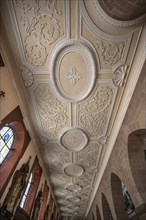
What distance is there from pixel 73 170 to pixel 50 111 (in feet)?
15.4

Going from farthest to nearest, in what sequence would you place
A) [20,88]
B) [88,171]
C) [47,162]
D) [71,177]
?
[71,177] → [88,171] → [47,162] → [20,88]

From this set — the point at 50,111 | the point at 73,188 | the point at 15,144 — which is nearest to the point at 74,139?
the point at 50,111

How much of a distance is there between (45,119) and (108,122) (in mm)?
2158

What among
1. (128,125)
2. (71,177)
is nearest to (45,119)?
(128,125)

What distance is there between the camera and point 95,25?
316 centimetres

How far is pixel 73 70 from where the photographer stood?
13.0 ft

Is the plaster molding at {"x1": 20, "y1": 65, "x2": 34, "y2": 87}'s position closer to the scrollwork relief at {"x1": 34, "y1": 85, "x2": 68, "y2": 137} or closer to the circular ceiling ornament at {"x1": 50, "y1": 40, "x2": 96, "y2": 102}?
the scrollwork relief at {"x1": 34, "y1": 85, "x2": 68, "y2": 137}

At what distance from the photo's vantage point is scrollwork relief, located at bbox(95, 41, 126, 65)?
3477 millimetres

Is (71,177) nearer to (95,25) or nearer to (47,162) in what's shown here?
(47,162)

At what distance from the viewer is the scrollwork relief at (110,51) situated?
137 inches

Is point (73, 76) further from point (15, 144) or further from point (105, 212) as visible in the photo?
point (105, 212)

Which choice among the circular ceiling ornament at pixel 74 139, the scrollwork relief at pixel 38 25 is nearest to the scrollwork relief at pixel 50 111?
the circular ceiling ornament at pixel 74 139

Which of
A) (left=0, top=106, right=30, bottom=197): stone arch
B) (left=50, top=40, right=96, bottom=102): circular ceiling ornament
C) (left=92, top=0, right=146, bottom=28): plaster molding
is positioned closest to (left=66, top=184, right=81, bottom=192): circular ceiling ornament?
(left=0, top=106, right=30, bottom=197): stone arch

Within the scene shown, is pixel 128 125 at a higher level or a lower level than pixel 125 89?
lower
